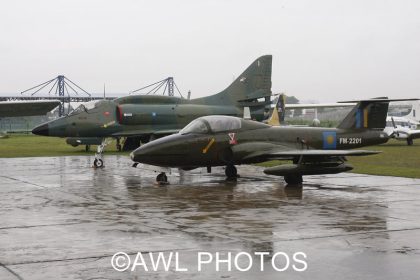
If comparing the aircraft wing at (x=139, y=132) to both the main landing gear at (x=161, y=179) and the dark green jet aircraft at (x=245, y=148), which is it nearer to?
the dark green jet aircraft at (x=245, y=148)

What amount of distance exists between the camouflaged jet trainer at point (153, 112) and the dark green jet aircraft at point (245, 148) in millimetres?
13120

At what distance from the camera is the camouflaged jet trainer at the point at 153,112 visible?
99.0ft

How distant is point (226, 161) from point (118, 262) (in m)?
9.43

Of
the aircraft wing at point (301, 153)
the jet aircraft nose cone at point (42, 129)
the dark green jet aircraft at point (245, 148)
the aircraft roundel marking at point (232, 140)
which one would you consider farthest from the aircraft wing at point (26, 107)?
the aircraft wing at point (301, 153)

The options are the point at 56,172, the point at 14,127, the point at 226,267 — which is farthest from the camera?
the point at 14,127

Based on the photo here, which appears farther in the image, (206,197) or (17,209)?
(206,197)

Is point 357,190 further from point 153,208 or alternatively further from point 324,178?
point 153,208

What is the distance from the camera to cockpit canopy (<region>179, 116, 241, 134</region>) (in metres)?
16.3

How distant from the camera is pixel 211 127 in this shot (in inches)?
642

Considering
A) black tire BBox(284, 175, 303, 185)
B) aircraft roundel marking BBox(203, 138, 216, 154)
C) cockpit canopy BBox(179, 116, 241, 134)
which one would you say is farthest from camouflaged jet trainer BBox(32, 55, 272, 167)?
black tire BBox(284, 175, 303, 185)

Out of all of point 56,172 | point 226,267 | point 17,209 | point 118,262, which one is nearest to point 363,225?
point 226,267

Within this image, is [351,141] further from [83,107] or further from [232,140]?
[83,107]

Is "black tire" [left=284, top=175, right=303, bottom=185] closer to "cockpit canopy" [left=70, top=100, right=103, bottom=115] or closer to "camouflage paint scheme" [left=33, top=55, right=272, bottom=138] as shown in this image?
"camouflage paint scheme" [left=33, top=55, right=272, bottom=138]

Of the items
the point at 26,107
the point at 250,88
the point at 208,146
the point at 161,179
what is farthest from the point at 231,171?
the point at 26,107
